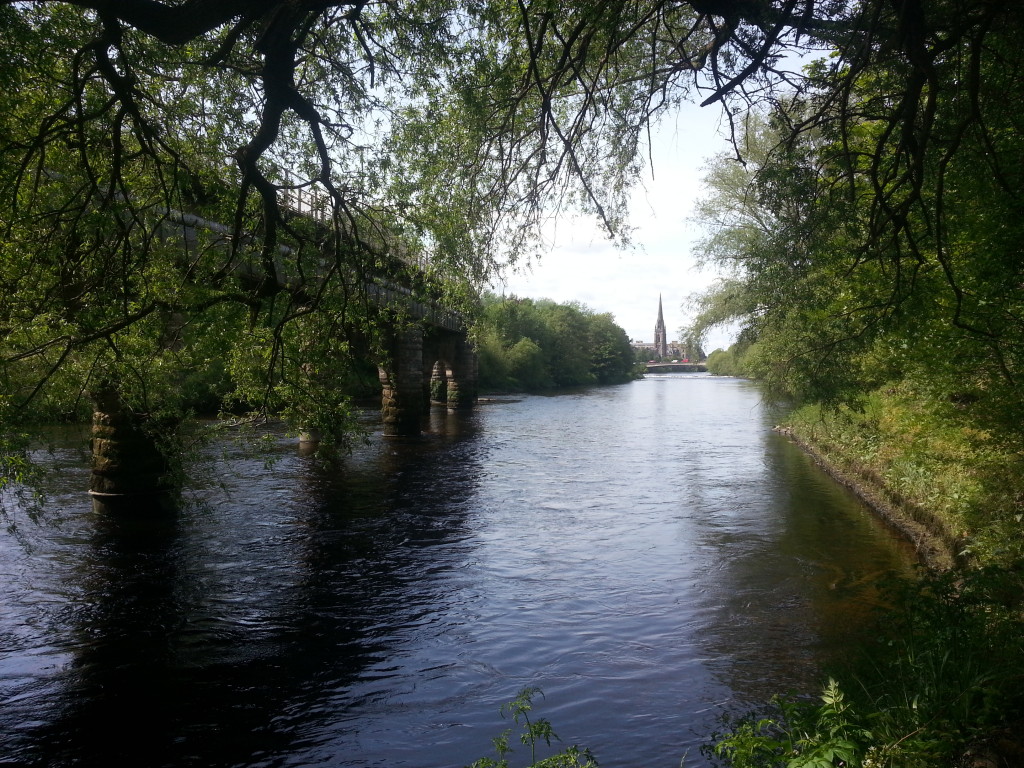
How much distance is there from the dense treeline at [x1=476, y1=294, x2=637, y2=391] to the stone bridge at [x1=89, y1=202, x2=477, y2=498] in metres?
7.68

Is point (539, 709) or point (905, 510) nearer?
point (539, 709)

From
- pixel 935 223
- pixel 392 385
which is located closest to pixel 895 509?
pixel 935 223

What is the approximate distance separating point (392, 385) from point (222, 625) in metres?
14.5

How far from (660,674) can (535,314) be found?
72.8 m

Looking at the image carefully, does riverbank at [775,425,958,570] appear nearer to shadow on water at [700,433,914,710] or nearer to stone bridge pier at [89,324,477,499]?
shadow on water at [700,433,914,710]

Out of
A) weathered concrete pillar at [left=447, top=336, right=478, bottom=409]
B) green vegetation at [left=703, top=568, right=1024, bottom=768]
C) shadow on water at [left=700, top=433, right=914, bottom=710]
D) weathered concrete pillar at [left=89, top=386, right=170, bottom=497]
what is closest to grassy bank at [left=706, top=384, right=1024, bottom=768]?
green vegetation at [left=703, top=568, right=1024, bottom=768]

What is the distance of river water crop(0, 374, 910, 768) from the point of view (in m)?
6.32

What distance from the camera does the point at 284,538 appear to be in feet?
41.5

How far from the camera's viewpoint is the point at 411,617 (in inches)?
358

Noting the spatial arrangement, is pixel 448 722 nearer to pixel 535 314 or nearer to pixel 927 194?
pixel 927 194

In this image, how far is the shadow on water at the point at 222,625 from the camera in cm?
621

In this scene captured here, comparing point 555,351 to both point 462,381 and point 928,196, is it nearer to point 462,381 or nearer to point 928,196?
point 462,381

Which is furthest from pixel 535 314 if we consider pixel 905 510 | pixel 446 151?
pixel 446 151

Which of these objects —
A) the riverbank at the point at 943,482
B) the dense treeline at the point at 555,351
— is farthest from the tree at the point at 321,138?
the dense treeline at the point at 555,351
